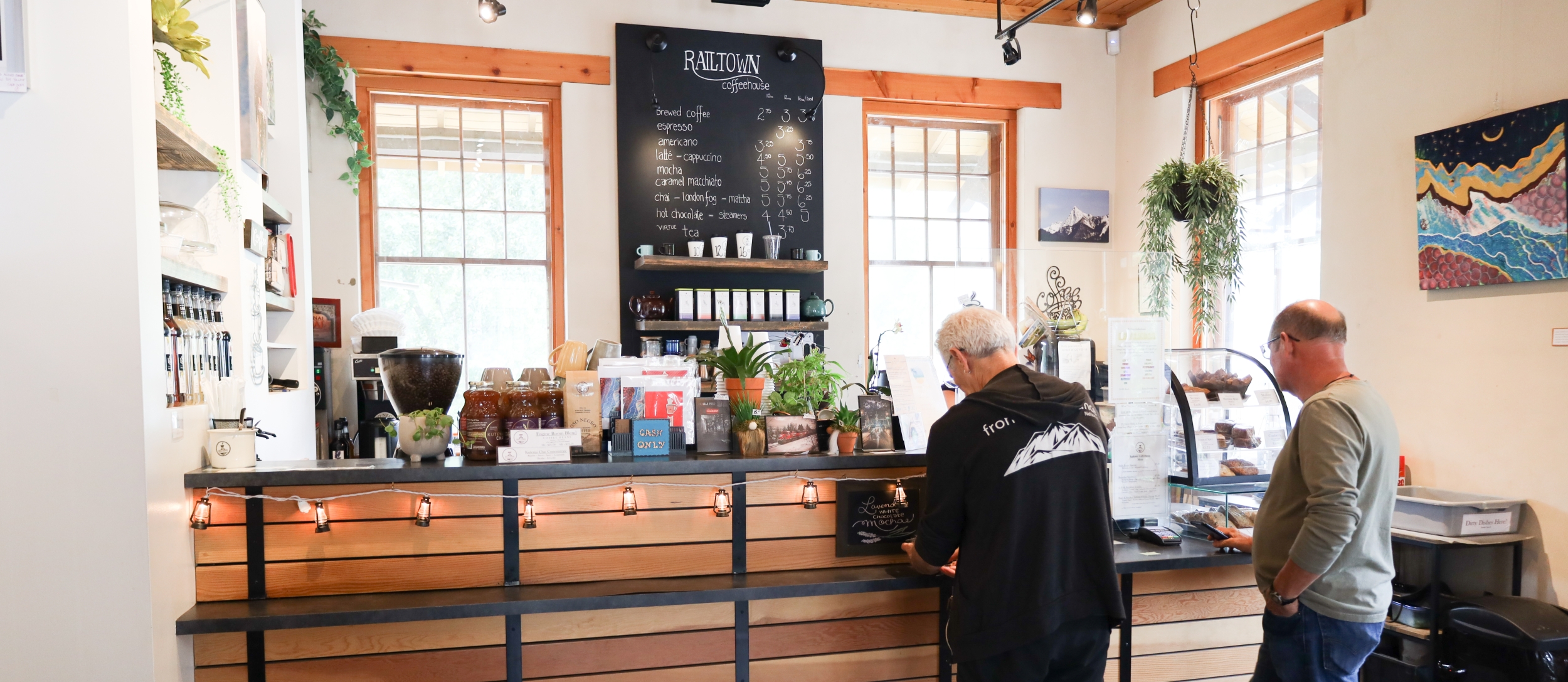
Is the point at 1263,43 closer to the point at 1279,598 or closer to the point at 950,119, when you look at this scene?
the point at 950,119

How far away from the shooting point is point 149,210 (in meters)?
2.15

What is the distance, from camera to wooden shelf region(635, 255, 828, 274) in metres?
5.21

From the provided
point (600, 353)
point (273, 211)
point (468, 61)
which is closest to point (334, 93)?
point (468, 61)

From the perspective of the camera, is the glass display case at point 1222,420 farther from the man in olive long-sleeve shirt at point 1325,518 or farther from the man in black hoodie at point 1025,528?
the man in black hoodie at point 1025,528

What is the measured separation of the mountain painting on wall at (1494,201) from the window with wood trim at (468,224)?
4468mm

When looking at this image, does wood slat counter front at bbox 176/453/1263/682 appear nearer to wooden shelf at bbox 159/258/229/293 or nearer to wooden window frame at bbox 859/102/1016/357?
wooden shelf at bbox 159/258/229/293

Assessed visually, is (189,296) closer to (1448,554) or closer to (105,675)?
(105,675)

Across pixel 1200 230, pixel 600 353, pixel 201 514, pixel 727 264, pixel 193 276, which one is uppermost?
pixel 1200 230

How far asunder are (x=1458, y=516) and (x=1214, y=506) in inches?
50.4

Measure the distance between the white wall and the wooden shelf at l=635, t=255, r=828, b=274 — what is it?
1.07ft

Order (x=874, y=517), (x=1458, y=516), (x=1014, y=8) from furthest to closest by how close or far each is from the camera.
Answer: (x=1014, y=8) → (x=1458, y=516) → (x=874, y=517)

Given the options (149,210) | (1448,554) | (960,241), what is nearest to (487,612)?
(149,210)

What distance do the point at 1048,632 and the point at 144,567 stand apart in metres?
2.07

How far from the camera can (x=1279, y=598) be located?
7.50 ft
